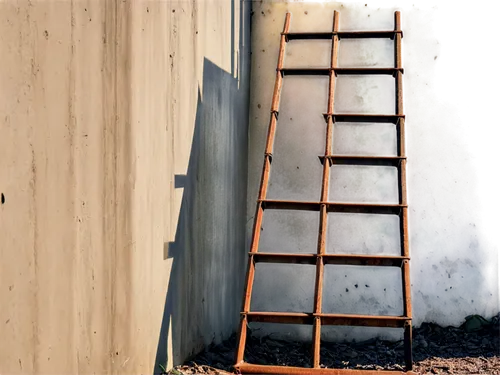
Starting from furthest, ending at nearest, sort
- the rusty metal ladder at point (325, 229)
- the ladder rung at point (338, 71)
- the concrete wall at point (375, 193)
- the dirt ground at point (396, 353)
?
the concrete wall at point (375, 193)
the ladder rung at point (338, 71)
the dirt ground at point (396, 353)
the rusty metal ladder at point (325, 229)

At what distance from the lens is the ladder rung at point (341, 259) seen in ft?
12.4

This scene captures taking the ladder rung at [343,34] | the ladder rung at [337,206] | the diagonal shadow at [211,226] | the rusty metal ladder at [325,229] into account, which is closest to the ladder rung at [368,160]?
the rusty metal ladder at [325,229]

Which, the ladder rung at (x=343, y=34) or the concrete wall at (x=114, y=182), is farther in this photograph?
the ladder rung at (x=343, y=34)

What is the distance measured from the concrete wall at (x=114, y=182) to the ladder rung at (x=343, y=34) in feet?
1.37

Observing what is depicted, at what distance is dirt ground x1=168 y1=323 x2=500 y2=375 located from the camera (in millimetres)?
4207

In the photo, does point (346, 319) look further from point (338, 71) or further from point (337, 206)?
point (338, 71)

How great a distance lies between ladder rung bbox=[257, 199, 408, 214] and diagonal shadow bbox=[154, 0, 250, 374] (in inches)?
15.9

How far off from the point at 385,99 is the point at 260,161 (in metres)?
0.93

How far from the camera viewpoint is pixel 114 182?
2898mm

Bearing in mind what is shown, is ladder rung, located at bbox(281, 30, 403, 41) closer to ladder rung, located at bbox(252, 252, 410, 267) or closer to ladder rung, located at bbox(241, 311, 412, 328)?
ladder rung, located at bbox(252, 252, 410, 267)

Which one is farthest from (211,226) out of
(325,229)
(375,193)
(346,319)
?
(375,193)

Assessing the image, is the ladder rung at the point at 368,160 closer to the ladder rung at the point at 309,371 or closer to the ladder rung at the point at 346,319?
the ladder rung at the point at 346,319

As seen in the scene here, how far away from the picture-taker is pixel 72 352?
8.47 feet

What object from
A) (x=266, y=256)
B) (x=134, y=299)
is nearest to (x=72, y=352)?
(x=134, y=299)
